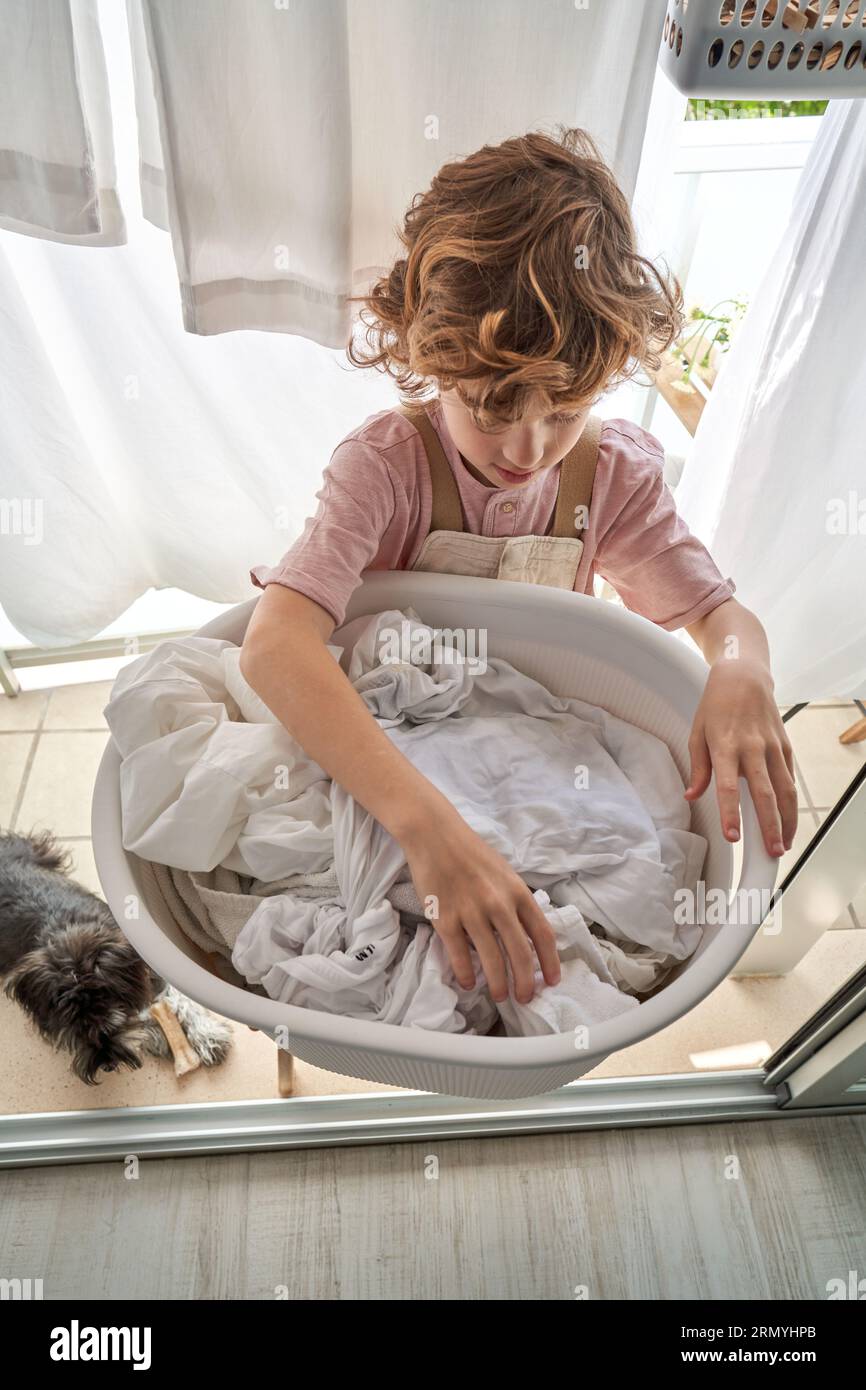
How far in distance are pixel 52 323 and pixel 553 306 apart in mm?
674

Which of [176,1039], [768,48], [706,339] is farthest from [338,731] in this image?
[706,339]

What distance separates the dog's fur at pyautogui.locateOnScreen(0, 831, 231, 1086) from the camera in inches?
42.1

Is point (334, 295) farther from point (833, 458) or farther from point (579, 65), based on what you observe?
point (833, 458)

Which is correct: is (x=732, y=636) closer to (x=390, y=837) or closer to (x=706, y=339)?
(x=390, y=837)

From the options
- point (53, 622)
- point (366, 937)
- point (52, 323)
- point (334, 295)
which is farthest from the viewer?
point (53, 622)

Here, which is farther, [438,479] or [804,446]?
[804,446]

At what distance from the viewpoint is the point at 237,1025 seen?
1246mm

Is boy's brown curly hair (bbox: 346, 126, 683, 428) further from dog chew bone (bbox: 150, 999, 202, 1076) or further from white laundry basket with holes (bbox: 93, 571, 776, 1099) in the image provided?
dog chew bone (bbox: 150, 999, 202, 1076)

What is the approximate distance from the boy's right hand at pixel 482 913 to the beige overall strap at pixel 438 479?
34cm

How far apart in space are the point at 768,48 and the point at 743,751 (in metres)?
0.46

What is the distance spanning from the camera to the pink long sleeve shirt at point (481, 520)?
2.72 ft

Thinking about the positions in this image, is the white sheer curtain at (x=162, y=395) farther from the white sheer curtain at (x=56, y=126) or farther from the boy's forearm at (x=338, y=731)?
the boy's forearm at (x=338, y=731)
